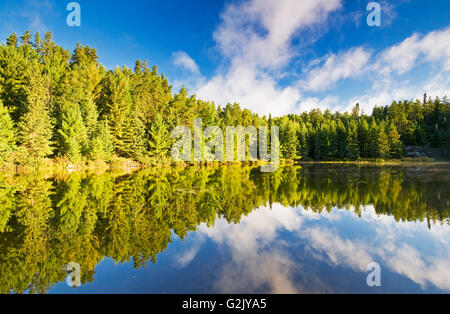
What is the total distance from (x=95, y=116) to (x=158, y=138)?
10171 mm

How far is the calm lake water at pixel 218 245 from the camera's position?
4637 millimetres

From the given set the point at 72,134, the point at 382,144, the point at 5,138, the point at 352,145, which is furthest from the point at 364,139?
the point at 5,138

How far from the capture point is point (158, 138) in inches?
1505

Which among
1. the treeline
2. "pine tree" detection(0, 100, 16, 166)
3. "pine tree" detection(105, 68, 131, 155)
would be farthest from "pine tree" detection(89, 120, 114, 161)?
"pine tree" detection(0, 100, 16, 166)

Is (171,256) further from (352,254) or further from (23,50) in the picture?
(23,50)

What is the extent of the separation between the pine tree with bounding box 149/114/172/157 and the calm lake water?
26734 millimetres

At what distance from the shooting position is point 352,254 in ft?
20.0

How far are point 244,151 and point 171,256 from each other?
154ft

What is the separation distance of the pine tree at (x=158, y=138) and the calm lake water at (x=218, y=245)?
26734mm

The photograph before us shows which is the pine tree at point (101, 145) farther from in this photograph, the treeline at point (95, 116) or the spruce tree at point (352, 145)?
the spruce tree at point (352, 145)

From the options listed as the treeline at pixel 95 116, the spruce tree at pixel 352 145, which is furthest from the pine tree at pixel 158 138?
the spruce tree at pixel 352 145

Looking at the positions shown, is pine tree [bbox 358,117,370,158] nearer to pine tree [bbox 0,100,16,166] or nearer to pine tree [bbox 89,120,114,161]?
pine tree [bbox 89,120,114,161]

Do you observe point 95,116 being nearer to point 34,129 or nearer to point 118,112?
point 118,112
